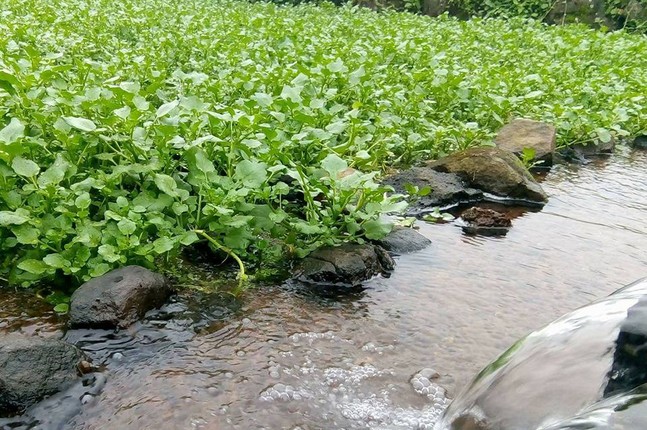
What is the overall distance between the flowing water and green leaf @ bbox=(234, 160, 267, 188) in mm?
561

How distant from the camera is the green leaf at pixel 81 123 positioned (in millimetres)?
3227

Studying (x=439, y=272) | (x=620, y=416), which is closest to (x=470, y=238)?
(x=439, y=272)

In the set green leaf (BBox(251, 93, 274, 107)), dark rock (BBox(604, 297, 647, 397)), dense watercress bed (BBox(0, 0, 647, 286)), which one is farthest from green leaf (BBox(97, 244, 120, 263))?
dark rock (BBox(604, 297, 647, 397))

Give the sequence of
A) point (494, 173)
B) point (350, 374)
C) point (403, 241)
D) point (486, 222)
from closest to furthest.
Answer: point (350, 374), point (403, 241), point (486, 222), point (494, 173)

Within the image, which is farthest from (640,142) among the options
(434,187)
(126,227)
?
(126,227)

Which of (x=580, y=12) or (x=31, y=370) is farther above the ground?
(x=580, y=12)

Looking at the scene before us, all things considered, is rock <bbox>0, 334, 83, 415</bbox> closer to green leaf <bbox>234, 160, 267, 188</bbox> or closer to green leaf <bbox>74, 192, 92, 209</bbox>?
green leaf <bbox>74, 192, 92, 209</bbox>

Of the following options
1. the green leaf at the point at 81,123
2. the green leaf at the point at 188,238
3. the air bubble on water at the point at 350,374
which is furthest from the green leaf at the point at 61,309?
the air bubble on water at the point at 350,374

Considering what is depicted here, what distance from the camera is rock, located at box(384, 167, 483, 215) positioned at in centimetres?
474

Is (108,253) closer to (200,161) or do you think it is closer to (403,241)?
(200,161)

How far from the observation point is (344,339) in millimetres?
3016

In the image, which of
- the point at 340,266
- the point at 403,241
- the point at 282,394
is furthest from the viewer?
the point at 403,241

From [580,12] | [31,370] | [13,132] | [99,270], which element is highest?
[580,12]

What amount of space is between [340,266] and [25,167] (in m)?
1.59
